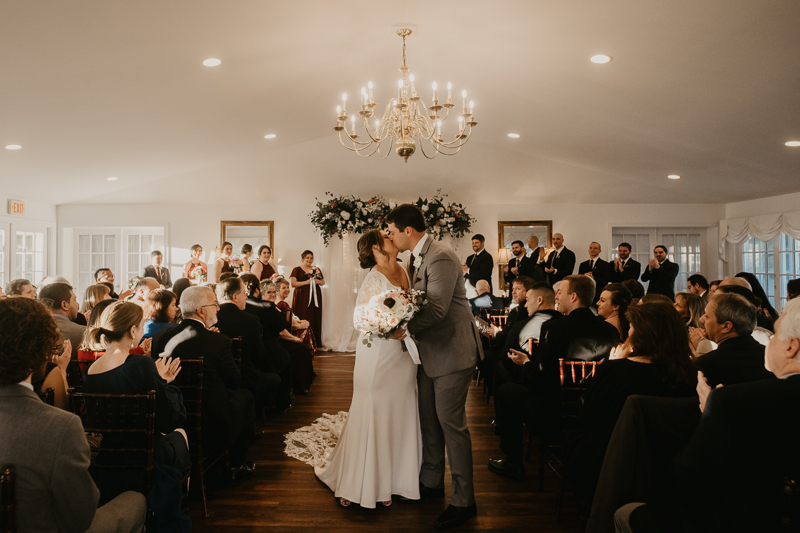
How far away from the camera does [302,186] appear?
10.1 metres

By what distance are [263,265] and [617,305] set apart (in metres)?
6.91

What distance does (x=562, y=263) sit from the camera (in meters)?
9.57

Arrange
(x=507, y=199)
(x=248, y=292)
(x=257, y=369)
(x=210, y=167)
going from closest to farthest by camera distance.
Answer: (x=257, y=369), (x=248, y=292), (x=210, y=167), (x=507, y=199)

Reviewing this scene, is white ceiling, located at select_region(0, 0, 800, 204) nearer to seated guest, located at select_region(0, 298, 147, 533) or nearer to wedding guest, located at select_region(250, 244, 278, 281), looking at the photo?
wedding guest, located at select_region(250, 244, 278, 281)

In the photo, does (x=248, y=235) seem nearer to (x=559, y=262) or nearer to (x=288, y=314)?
(x=288, y=314)

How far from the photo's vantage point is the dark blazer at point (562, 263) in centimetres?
954

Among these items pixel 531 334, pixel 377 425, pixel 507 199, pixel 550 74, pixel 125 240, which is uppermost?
pixel 550 74

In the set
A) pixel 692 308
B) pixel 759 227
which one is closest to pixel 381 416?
pixel 692 308

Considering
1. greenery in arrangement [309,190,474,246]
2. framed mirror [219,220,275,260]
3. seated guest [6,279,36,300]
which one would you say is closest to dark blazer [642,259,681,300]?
greenery in arrangement [309,190,474,246]

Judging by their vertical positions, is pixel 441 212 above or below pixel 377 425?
above

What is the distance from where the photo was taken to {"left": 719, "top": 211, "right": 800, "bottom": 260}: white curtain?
891 centimetres

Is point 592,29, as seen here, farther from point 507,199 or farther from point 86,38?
point 507,199

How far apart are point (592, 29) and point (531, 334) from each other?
2357 mm

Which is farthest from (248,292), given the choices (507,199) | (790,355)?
(507,199)
